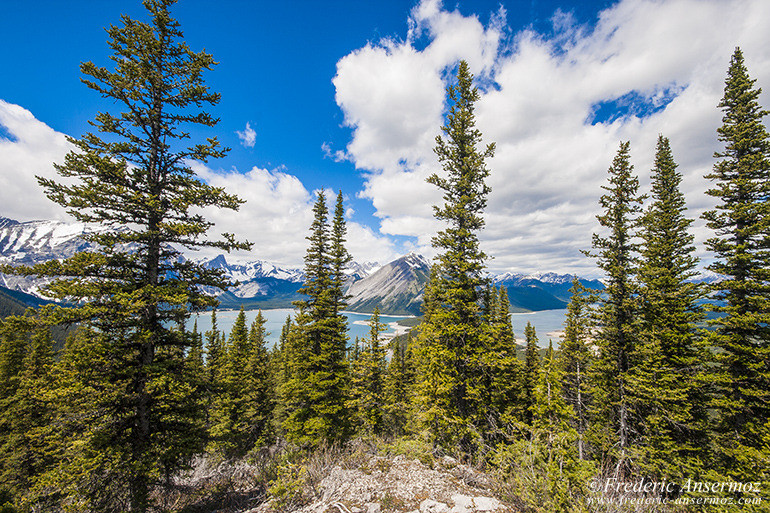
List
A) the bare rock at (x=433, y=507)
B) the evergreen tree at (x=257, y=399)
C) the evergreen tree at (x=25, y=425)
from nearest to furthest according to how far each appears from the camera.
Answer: the bare rock at (x=433, y=507) < the evergreen tree at (x=25, y=425) < the evergreen tree at (x=257, y=399)

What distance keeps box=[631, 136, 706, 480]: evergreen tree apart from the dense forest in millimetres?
124

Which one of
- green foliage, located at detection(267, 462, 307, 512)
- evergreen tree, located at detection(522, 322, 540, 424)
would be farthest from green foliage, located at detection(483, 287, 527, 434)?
green foliage, located at detection(267, 462, 307, 512)

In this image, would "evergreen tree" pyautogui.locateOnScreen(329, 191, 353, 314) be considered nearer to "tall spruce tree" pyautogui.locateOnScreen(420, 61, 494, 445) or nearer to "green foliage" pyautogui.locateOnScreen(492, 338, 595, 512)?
"tall spruce tree" pyautogui.locateOnScreen(420, 61, 494, 445)

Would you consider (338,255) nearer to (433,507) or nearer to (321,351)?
(321,351)

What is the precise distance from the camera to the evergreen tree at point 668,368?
13.5 meters

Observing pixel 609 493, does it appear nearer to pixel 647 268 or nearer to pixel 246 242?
pixel 246 242

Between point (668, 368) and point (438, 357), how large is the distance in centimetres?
1154

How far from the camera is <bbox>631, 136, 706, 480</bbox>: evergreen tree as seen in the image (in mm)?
13523

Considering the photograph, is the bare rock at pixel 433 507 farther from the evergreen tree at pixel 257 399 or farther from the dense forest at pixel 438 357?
the evergreen tree at pixel 257 399

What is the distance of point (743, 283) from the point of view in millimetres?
12812

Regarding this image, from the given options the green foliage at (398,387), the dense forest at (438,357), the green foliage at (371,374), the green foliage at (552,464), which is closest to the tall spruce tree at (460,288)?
the dense forest at (438,357)

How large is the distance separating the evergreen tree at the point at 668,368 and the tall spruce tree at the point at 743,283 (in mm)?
1056

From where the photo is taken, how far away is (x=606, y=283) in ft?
52.0

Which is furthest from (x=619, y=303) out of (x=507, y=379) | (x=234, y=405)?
(x=234, y=405)
